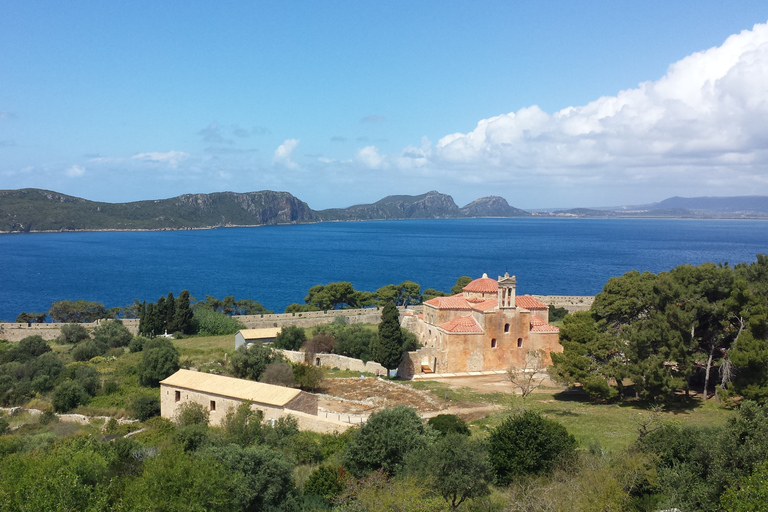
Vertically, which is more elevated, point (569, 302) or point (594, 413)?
point (569, 302)

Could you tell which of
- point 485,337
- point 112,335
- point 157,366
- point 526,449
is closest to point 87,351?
point 112,335

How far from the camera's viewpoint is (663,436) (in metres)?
15.9

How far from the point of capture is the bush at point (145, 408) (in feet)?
83.5

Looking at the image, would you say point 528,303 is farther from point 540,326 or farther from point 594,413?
point 594,413

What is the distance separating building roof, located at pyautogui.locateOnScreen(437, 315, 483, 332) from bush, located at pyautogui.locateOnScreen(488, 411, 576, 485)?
56.7 feet

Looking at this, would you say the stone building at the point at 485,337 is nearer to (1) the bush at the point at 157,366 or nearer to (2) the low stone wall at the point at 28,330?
(1) the bush at the point at 157,366

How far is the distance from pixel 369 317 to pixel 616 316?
83.1ft

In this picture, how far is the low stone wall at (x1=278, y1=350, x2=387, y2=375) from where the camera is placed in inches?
1335

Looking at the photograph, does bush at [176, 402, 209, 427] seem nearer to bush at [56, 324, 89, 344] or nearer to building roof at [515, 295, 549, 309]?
building roof at [515, 295, 549, 309]

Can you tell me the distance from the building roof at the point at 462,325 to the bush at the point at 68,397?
20.5 meters

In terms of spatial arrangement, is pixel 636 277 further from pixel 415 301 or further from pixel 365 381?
pixel 415 301

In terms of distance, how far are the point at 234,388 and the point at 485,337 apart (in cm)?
1680

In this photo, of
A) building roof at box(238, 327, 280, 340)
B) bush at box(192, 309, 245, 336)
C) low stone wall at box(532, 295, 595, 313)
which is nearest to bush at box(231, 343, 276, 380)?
building roof at box(238, 327, 280, 340)

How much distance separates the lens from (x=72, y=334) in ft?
144
